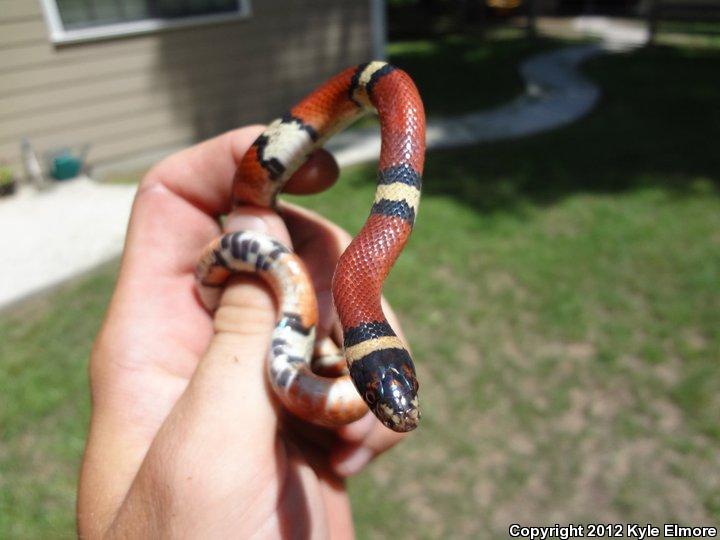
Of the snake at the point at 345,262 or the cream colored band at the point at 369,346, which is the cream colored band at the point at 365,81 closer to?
the snake at the point at 345,262

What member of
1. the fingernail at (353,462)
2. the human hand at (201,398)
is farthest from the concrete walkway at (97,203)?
the fingernail at (353,462)

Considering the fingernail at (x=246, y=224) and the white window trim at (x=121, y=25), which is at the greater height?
the fingernail at (x=246, y=224)

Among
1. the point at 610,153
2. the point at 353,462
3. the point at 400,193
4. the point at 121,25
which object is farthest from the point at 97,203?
the point at 610,153

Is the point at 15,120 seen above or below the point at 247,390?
below

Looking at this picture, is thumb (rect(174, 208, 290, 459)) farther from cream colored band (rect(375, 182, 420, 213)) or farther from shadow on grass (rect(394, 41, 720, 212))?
Answer: shadow on grass (rect(394, 41, 720, 212))

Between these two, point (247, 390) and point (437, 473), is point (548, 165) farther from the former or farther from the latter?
point (247, 390)

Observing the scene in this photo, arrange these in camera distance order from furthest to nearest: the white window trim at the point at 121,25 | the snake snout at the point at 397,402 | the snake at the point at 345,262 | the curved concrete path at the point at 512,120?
the curved concrete path at the point at 512,120
the white window trim at the point at 121,25
the snake at the point at 345,262
the snake snout at the point at 397,402

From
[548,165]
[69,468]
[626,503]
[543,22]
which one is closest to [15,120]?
[69,468]
